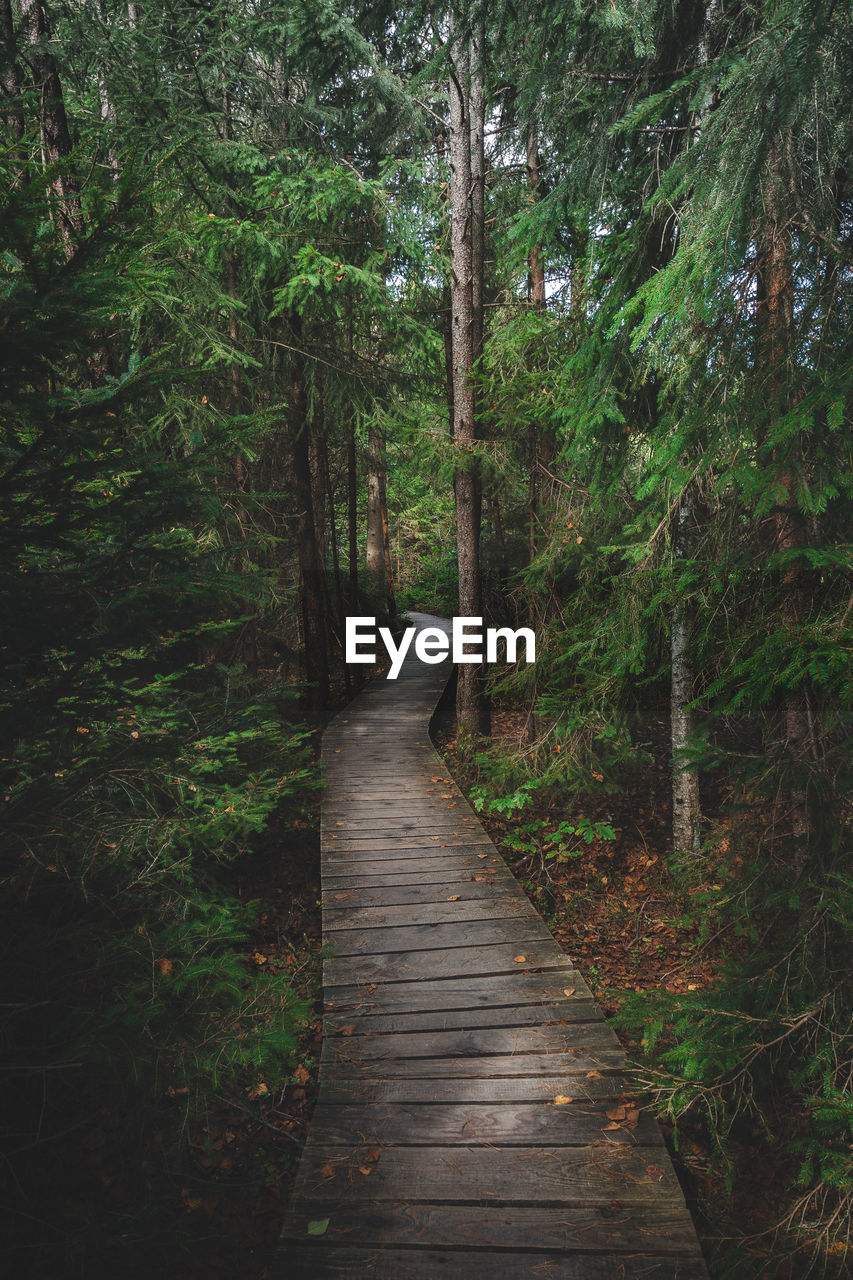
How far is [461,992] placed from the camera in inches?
148

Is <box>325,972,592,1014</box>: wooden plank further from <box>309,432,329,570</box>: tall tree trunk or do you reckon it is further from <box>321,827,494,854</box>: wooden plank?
<box>309,432,329,570</box>: tall tree trunk

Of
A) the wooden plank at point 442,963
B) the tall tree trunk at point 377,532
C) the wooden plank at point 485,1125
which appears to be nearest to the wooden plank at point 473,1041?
Result: the wooden plank at point 485,1125

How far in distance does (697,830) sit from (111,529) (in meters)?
5.58

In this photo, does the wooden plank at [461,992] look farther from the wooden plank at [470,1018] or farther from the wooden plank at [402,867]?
the wooden plank at [402,867]

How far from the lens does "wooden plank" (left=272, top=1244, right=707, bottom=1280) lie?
216 centimetres

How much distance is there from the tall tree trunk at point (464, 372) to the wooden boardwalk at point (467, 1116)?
369 cm

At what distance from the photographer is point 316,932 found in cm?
598

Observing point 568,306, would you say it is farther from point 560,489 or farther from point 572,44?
point 572,44

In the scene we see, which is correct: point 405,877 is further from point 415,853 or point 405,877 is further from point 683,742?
point 683,742

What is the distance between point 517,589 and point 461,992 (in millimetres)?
4438

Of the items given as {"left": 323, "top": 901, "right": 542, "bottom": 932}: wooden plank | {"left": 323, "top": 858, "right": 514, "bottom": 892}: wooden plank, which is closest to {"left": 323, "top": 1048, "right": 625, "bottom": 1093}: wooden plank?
{"left": 323, "top": 901, "right": 542, "bottom": 932}: wooden plank

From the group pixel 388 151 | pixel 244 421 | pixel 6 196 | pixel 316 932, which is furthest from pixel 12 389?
pixel 388 151

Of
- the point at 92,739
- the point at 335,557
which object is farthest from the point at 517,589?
the point at 335,557

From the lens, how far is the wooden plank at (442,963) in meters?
3.93
